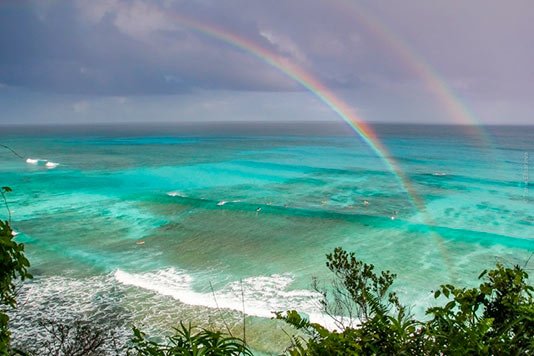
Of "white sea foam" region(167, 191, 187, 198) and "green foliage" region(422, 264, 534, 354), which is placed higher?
"green foliage" region(422, 264, 534, 354)

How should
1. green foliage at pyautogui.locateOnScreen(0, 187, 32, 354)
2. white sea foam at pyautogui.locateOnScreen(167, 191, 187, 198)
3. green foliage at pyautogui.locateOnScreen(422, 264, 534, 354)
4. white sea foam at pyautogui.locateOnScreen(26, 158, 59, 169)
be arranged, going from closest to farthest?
1. green foliage at pyautogui.locateOnScreen(422, 264, 534, 354)
2. green foliage at pyautogui.locateOnScreen(0, 187, 32, 354)
3. white sea foam at pyautogui.locateOnScreen(167, 191, 187, 198)
4. white sea foam at pyautogui.locateOnScreen(26, 158, 59, 169)

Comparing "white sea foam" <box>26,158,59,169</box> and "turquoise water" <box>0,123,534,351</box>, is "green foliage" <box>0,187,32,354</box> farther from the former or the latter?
"white sea foam" <box>26,158,59,169</box>

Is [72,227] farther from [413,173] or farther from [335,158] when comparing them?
[335,158]

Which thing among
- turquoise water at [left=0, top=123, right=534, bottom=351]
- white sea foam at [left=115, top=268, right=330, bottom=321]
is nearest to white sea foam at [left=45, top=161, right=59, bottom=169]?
turquoise water at [left=0, top=123, right=534, bottom=351]

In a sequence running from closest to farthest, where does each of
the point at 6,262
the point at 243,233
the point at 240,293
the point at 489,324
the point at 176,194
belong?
1. the point at 489,324
2. the point at 6,262
3. the point at 240,293
4. the point at 243,233
5. the point at 176,194

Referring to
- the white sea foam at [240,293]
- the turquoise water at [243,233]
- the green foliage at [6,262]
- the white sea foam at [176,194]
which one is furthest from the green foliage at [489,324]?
the white sea foam at [176,194]

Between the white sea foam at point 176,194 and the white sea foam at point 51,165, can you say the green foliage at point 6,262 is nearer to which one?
the white sea foam at point 176,194

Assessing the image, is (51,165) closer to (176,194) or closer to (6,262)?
(176,194)

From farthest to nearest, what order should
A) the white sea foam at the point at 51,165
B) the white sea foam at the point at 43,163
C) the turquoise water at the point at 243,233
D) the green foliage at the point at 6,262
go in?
1. the white sea foam at the point at 43,163
2. the white sea foam at the point at 51,165
3. the turquoise water at the point at 243,233
4. the green foliage at the point at 6,262

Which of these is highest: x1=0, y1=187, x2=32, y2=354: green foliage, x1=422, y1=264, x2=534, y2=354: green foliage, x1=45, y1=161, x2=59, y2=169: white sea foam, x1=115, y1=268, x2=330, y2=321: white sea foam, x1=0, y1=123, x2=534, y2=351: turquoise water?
x1=0, y1=187, x2=32, y2=354: green foliage

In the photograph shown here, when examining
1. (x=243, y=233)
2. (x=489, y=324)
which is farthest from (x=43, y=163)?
(x=489, y=324)
